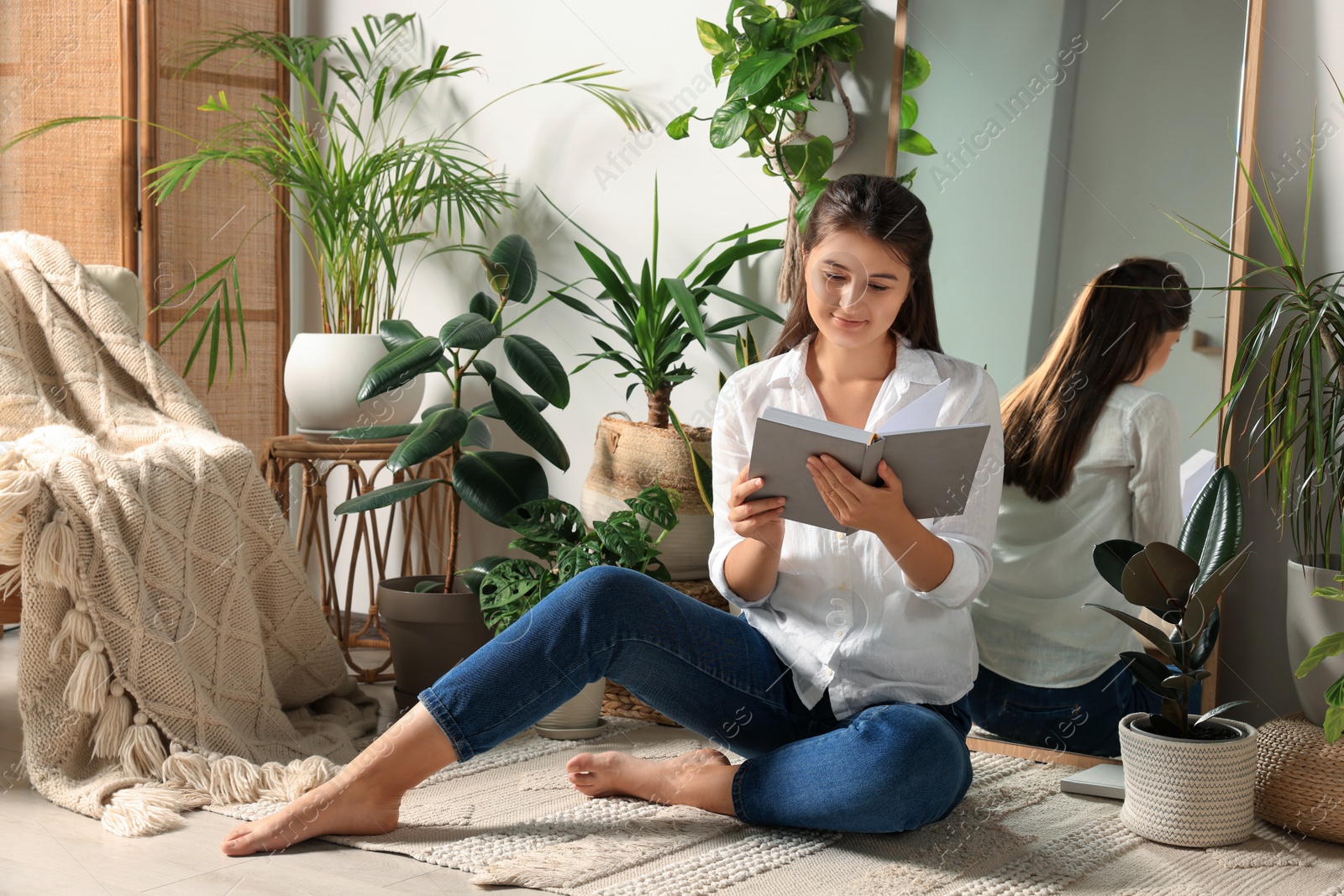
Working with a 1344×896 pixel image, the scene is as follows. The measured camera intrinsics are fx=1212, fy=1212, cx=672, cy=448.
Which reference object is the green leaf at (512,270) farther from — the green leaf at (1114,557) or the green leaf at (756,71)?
the green leaf at (1114,557)

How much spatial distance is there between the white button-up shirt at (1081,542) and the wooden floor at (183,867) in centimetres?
91

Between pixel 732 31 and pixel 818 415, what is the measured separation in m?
0.90

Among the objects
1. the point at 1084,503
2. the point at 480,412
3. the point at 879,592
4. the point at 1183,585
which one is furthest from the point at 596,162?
the point at 1183,585

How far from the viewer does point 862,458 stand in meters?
1.32

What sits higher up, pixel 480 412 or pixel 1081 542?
pixel 480 412

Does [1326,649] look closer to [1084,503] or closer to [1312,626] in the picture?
[1312,626]

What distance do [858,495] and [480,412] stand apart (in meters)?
1.03

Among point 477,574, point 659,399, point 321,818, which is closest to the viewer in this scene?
point 321,818

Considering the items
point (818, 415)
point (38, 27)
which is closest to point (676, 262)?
point (818, 415)

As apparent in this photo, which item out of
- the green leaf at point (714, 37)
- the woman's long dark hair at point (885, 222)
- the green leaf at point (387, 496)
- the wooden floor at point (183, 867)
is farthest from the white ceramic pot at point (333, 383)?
the woman's long dark hair at point (885, 222)

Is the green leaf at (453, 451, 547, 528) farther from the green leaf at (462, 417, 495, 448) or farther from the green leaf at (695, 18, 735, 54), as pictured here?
the green leaf at (695, 18, 735, 54)

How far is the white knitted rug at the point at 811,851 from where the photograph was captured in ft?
4.52

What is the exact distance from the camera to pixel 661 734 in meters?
2.05

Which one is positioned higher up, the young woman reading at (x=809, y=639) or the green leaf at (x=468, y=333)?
the green leaf at (x=468, y=333)
